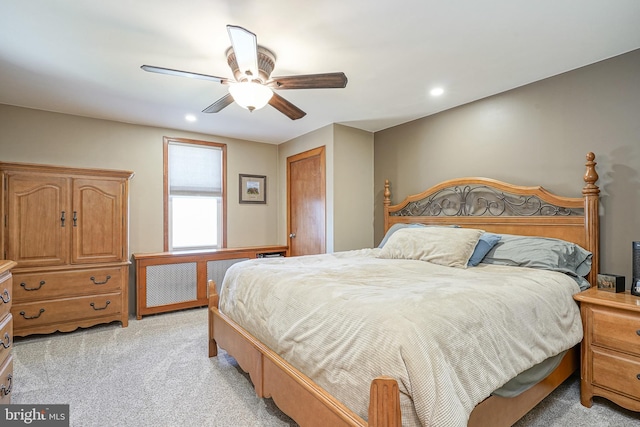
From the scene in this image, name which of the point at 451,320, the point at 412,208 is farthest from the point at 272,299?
the point at 412,208

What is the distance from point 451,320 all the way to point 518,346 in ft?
1.65

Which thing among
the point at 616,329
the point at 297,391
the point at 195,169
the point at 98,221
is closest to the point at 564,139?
the point at 616,329

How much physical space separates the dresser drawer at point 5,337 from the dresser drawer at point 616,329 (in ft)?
11.2

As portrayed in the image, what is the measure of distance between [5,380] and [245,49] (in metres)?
2.24

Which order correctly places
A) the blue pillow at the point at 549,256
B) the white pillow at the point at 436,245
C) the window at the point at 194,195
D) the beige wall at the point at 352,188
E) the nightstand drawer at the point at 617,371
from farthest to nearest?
the window at the point at 194,195, the beige wall at the point at 352,188, the white pillow at the point at 436,245, the blue pillow at the point at 549,256, the nightstand drawer at the point at 617,371

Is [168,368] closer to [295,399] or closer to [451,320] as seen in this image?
[295,399]

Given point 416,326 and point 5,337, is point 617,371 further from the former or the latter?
point 5,337

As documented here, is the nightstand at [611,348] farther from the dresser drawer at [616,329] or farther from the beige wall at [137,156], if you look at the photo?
the beige wall at [137,156]

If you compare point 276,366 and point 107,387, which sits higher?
point 276,366

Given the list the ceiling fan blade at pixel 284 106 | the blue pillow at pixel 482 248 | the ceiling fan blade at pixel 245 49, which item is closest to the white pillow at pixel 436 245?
the blue pillow at pixel 482 248

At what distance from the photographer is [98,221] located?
330 cm

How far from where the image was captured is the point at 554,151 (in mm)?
2621

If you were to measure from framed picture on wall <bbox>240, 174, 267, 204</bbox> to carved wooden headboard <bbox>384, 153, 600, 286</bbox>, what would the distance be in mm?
2052

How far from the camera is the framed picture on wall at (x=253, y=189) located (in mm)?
Answer: 4785
